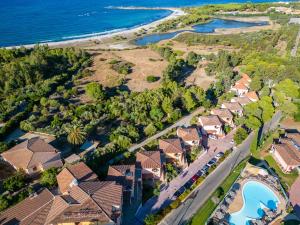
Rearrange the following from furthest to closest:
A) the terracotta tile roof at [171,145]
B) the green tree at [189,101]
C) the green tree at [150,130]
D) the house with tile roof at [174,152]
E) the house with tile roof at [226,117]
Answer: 1. the green tree at [189,101]
2. the house with tile roof at [226,117]
3. the green tree at [150,130]
4. the terracotta tile roof at [171,145]
5. the house with tile roof at [174,152]

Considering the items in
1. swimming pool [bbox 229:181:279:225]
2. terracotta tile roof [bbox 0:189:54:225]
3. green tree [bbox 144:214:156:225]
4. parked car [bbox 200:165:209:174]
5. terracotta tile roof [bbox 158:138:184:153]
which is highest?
terracotta tile roof [bbox 0:189:54:225]

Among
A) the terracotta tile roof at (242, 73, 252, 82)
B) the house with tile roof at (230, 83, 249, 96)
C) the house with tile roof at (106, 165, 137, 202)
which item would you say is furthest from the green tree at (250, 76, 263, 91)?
the house with tile roof at (106, 165, 137, 202)

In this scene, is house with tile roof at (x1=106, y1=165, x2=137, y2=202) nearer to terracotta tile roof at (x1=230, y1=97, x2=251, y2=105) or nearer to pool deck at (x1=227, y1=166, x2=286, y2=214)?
pool deck at (x1=227, y1=166, x2=286, y2=214)

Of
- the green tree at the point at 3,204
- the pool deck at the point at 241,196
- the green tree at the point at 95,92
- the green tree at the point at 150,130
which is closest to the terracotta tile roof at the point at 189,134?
the green tree at the point at 150,130

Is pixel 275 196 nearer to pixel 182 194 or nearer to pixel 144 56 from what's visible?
pixel 182 194

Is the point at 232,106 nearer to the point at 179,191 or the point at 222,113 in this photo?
the point at 222,113

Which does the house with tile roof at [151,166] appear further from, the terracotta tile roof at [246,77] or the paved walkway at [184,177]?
the terracotta tile roof at [246,77]

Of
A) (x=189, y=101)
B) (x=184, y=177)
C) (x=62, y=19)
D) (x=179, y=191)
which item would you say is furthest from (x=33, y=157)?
(x=62, y=19)

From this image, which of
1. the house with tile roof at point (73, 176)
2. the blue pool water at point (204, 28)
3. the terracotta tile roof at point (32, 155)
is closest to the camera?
the house with tile roof at point (73, 176)
